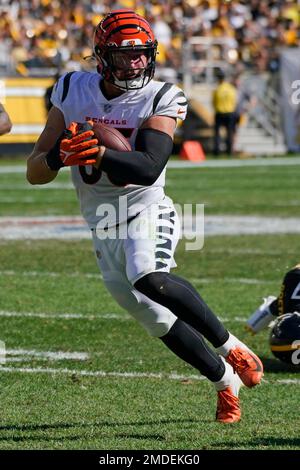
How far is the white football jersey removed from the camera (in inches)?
172

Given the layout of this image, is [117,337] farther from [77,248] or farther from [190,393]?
[77,248]

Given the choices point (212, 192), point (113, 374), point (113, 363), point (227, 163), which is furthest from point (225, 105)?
point (113, 374)

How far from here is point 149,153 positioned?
4.15 m

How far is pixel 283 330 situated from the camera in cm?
525

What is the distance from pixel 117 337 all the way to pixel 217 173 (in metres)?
11.6

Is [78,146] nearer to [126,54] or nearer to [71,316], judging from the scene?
[126,54]

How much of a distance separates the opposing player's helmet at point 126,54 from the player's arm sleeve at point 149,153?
13cm

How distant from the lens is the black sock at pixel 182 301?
163 inches

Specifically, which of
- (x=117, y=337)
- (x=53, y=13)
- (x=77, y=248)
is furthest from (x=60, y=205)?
(x=53, y=13)

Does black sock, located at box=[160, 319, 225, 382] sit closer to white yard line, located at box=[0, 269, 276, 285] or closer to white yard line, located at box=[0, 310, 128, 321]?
white yard line, located at box=[0, 310, 128, 321]

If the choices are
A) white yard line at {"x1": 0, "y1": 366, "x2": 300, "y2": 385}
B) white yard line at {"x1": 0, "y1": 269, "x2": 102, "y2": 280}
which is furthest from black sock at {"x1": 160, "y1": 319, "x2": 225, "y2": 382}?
white yard line at {"x1": 0, "y1": 269, "x2": 102, "y2": 280}

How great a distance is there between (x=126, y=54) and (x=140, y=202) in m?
0.62

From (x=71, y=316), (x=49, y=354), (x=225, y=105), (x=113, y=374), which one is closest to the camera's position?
(x=113, y=374)

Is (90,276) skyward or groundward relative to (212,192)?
skyward
